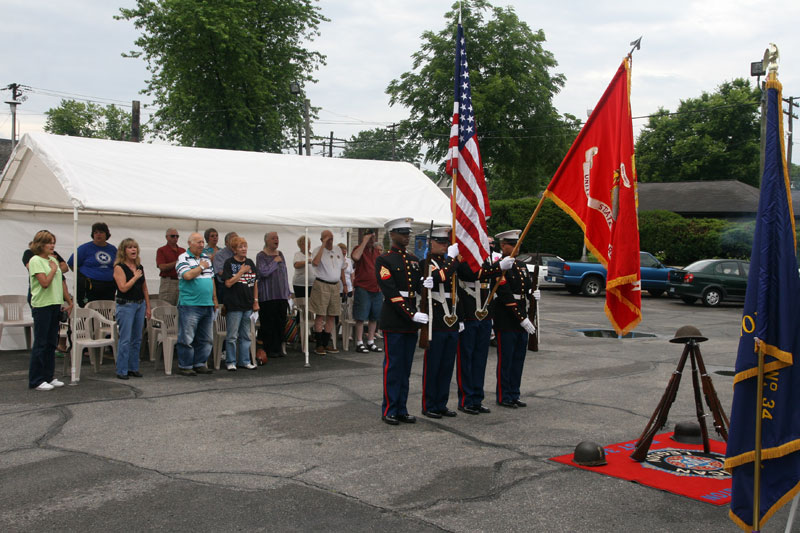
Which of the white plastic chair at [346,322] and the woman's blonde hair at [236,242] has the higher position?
the woman's blonde hair at [236,242]

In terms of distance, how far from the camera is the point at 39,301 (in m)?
7.98

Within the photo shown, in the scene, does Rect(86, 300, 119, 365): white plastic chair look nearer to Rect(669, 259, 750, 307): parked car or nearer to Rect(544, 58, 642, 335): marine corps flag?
Rect(544, 58, 642, 335): marine corps flag

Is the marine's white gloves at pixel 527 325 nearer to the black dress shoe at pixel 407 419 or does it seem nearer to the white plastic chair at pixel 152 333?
the black dress shoe at pixel 407 419

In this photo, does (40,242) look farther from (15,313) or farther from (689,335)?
(689,335)

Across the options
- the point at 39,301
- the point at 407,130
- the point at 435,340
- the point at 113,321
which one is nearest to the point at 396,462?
the point at 435,340

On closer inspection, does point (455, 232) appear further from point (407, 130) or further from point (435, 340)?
point (407, 130)

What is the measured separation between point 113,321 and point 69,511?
5424mm

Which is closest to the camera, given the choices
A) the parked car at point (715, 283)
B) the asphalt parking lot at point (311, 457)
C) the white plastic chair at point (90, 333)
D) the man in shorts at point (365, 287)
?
the asphalt parking lot at point (311, 457)

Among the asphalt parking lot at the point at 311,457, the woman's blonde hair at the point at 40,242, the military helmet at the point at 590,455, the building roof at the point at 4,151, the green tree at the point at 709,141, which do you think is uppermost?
the green tree at the point at 709,141

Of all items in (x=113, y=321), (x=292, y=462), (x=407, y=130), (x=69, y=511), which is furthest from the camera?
(x=407, y=130)

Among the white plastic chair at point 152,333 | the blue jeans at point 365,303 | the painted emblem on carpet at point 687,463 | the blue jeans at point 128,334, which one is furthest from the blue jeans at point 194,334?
the painted emblem on carpet at point 687,463

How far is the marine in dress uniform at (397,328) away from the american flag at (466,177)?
0.59 m

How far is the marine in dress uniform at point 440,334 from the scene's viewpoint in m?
7.15

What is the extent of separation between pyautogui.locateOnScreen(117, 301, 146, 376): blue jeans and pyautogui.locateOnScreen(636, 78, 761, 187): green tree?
49.6 m
